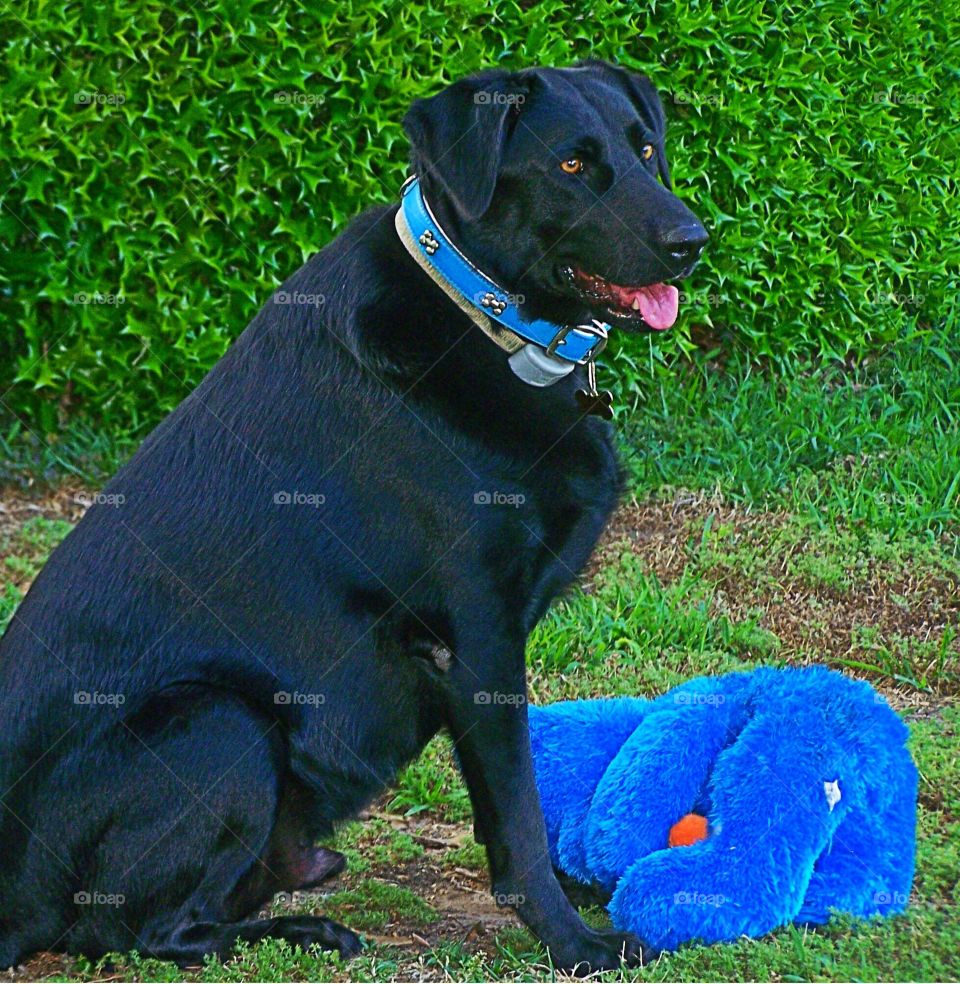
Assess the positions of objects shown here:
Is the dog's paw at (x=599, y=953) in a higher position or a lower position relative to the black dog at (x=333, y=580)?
lower

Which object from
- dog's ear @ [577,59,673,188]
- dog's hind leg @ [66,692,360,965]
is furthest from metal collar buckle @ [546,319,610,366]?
dog's hind leg @ [66,692,360,965]

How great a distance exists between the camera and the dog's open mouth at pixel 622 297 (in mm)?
2654

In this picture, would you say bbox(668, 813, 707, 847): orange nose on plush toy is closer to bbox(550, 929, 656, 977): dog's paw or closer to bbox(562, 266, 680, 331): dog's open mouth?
bbox(550, 929, 656, 977): dog's paw

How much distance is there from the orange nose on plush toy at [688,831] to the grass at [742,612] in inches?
8.8

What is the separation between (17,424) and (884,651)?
319cm

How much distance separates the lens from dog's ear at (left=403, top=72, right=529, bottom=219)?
2.58m

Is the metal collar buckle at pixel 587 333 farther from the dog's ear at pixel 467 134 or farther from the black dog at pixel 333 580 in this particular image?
the dog's ear at pixel 467 134

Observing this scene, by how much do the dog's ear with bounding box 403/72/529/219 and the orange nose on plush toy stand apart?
1.24 meters

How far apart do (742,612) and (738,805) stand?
5.11 ft

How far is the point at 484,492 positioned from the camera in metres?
2.53

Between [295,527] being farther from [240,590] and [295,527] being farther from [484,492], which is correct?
[484,492]

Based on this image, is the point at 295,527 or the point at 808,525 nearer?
the point at 295,527

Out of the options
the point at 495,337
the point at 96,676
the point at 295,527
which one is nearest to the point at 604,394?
the point at 495,337

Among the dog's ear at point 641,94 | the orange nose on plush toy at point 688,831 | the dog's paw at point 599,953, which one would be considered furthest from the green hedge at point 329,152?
the dog's paw at point 599,953
